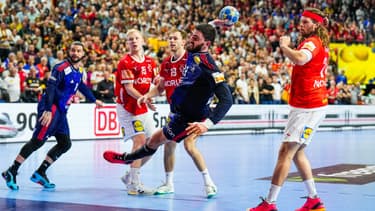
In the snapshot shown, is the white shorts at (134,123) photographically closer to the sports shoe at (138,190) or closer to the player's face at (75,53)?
the sports shoe at (138,190)

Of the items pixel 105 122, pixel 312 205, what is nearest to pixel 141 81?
pixel 312 205

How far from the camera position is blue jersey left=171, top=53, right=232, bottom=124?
25.3 ft

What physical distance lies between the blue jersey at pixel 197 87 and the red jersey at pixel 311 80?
0.88 meters

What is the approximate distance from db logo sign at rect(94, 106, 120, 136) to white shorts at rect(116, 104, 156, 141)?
1010cm

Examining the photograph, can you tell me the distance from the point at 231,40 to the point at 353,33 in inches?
346

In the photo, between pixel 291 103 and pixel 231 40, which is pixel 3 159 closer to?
pixel 291 103

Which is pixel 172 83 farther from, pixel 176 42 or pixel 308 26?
pixel 308 26

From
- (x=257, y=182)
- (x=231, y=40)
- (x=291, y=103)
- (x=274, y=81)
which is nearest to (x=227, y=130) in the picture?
(x=274, y=81)

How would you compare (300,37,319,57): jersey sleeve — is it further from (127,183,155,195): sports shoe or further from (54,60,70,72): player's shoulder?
(54,60,70,72): player's shoulder

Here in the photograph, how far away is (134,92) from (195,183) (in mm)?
1893

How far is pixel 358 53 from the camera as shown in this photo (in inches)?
1289

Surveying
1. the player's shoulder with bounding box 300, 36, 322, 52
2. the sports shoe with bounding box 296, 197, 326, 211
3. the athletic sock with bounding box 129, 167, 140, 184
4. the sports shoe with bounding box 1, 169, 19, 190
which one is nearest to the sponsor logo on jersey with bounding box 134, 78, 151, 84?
the athletic sock with bounding box 129, 167, 140, 184

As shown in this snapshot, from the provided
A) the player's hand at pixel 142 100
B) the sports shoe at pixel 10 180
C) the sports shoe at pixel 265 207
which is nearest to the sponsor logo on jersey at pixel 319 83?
the sports shoe at pixel 265 207

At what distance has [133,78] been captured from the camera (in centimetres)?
883
